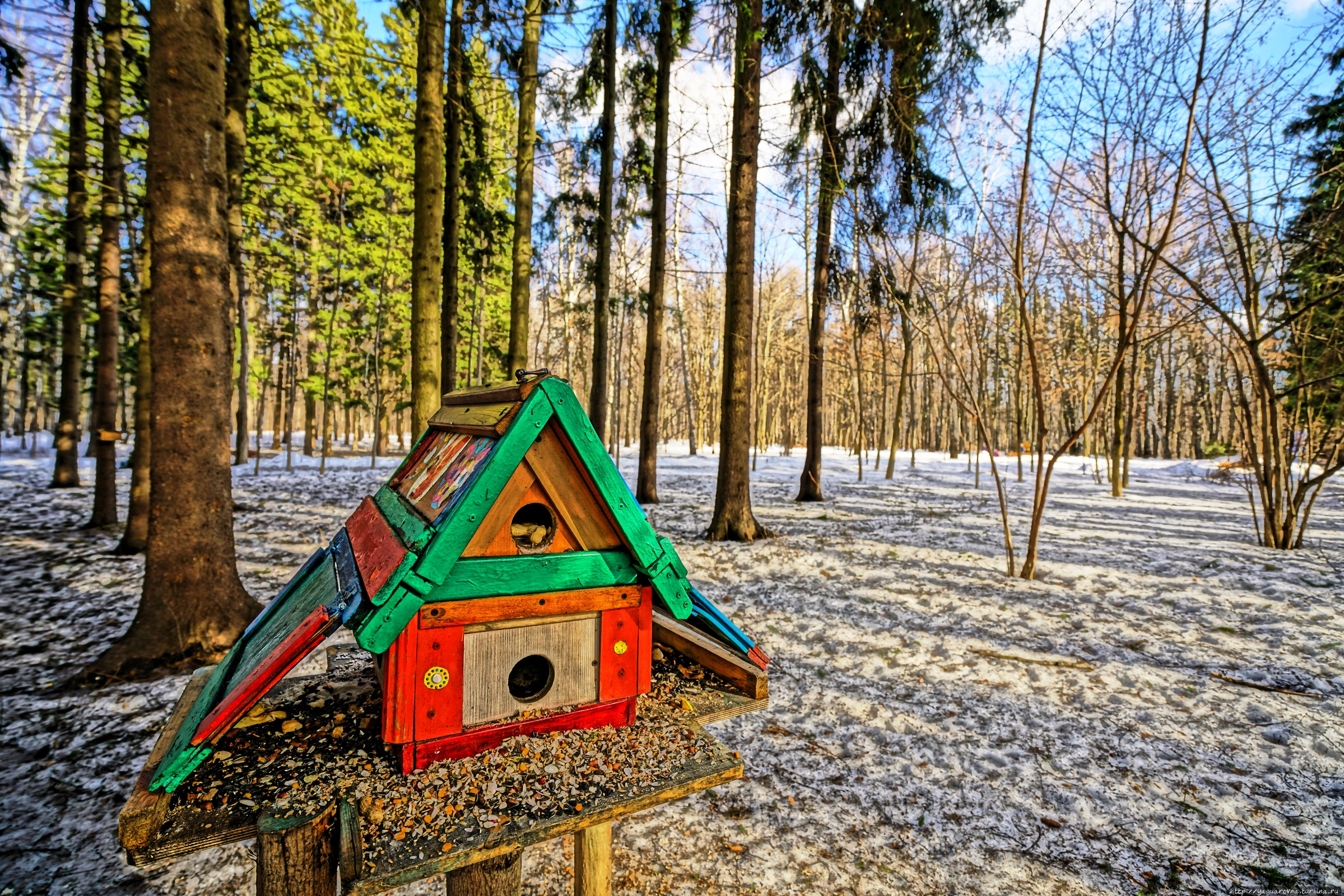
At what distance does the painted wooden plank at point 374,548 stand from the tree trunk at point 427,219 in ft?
13.4

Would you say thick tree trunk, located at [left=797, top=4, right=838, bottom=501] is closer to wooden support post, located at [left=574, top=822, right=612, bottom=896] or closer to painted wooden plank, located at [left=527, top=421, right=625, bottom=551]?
painted wooden plank, located at [left=527, top=421, right=625, bottom=551]

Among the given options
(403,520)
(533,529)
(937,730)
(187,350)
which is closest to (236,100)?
(187,350)

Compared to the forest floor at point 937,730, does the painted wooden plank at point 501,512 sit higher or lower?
higher

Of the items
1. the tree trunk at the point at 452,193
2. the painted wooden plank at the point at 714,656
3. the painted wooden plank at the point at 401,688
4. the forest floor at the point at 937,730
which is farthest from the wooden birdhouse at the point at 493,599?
the tree trunk at the point at 452,193

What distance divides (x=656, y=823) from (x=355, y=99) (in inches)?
512

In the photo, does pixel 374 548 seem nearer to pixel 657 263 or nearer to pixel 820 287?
pixel 657 263

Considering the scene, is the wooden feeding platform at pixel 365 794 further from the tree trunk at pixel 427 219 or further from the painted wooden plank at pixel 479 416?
the tree trunk at pixel 427 219

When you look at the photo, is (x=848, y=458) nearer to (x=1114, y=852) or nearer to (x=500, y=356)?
(x=500, y=356)

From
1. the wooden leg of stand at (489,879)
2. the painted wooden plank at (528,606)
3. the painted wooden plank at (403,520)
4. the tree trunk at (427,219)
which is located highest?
the tree trunk at (427,219)

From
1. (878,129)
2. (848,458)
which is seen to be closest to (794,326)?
(848,458)

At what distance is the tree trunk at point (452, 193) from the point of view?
8.20 meters

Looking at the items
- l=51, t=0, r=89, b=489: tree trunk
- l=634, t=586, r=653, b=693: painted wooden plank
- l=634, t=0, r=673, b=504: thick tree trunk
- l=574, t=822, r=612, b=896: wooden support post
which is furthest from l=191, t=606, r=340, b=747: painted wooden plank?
l=634, t=0, r=673, b=504: thick tree trunk

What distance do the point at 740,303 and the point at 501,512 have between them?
277 inches

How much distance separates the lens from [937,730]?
3869 millimetres
